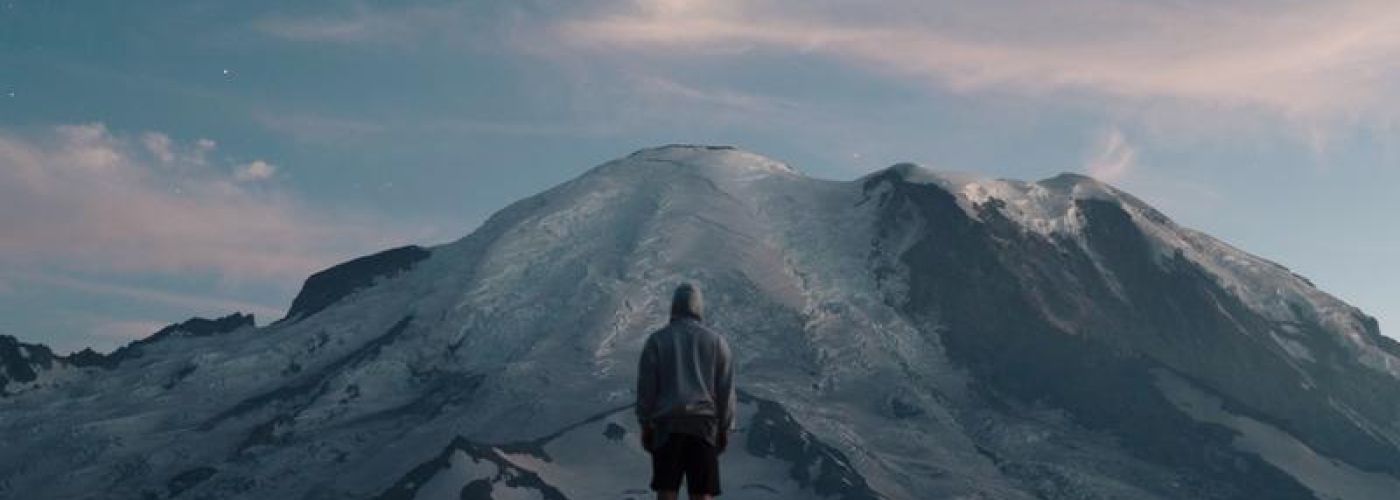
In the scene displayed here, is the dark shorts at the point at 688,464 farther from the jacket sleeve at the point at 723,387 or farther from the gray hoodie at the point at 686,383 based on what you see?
the jacket sleeve at the point at 723,387

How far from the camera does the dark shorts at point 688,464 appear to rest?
60.6 feet

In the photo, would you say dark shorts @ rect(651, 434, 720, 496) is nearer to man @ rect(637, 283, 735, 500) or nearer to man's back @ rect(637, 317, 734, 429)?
man @ rect(637, 283, 735, 500)

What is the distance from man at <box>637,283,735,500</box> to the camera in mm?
18438

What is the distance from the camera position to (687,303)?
18.9 m

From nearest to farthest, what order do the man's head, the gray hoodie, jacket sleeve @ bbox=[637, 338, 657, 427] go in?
the gray hoodie < jacket sleeve @ bbox=[637, 338, 657, 427] < the man's head

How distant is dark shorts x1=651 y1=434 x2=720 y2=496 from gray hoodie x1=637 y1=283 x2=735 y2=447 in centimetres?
9

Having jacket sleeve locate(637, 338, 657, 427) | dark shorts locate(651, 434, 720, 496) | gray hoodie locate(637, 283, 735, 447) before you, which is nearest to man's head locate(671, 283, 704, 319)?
gray hoodie locate(637, 283, 735, 447)

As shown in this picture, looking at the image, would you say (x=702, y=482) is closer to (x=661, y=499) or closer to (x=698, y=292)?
(x=661, y=499)

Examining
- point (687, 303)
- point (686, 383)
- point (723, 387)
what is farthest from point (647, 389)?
point (687, 303)

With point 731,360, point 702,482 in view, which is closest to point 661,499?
point 702,482

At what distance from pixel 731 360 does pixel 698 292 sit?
0.91 m

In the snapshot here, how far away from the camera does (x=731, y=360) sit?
1866cm

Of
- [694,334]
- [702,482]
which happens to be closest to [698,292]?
[694,334]

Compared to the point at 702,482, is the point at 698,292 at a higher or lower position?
higher
